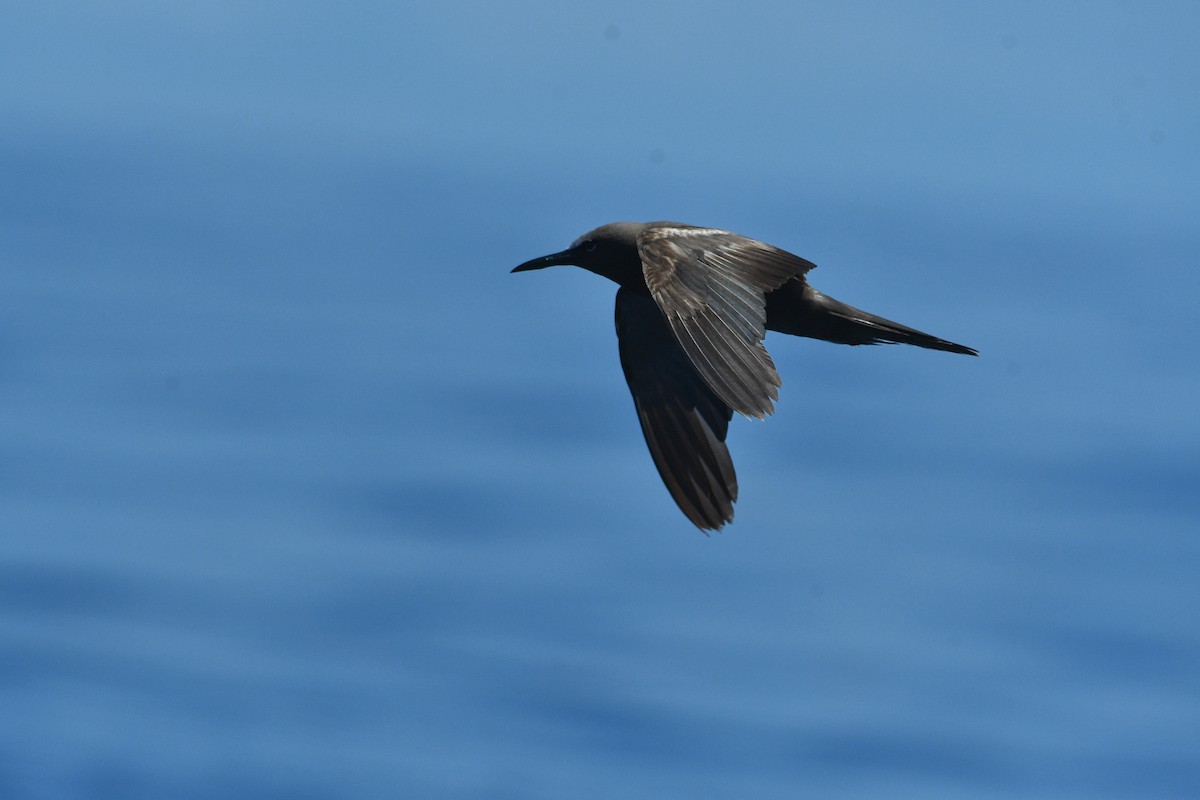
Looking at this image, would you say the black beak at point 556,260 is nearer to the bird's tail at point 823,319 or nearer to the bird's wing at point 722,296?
the bird's wing at point 722,296

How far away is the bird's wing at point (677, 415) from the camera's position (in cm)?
1237

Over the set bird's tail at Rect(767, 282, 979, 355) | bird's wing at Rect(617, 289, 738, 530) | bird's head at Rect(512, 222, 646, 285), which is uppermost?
bird's head at Rect(512, 222, 646, 285)

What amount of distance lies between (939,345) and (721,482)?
1.69 metres

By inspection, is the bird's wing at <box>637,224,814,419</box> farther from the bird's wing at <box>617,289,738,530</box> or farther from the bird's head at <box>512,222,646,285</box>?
the bird's wing at <box>617,289,738,530</box>

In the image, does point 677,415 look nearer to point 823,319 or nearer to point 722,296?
point 823,319

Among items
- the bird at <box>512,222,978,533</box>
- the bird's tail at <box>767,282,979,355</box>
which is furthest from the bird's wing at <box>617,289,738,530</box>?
the bird's tail at <box>767,282,979,355</box>

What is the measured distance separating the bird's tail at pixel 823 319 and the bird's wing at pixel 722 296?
365mm

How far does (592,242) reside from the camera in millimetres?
12961

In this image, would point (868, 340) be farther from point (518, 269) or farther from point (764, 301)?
point (518, 269)

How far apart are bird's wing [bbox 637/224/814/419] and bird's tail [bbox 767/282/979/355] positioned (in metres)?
0.36

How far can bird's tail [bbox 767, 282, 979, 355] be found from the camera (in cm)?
1262

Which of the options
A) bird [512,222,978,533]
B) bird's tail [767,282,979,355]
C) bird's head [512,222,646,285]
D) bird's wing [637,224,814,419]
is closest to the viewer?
bird's wing [637,224,814,419]

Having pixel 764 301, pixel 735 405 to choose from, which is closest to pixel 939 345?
pixel 764 301

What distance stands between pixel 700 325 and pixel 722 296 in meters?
0.39
